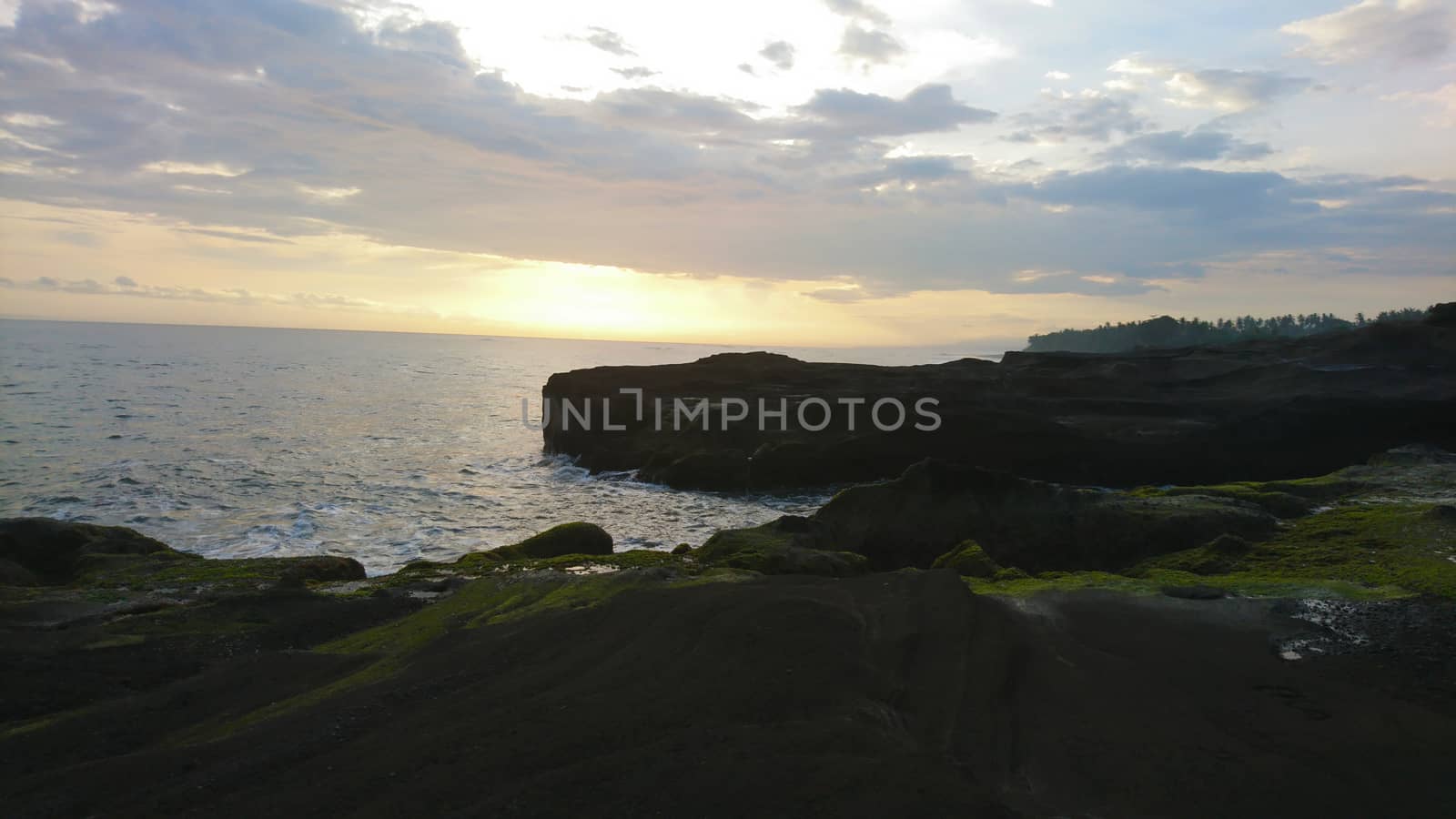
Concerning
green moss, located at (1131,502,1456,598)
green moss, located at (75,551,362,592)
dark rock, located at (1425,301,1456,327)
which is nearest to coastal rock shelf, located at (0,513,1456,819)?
green moss, located at (1131,502,1456,598)

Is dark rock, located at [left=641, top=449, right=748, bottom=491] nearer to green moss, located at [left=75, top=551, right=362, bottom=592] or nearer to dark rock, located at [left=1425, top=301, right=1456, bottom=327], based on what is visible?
green moss, located at [left=75, top=551, right=362, bottom=592]

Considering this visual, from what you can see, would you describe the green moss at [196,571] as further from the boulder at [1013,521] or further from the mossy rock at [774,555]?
A: the boulder at [1013,521]

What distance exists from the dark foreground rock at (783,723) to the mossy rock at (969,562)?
4.71 metres

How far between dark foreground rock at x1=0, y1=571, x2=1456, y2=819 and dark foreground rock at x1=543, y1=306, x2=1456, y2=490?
30.6 metres

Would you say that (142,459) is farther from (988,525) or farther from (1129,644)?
(1129,644)

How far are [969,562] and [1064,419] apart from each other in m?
33.4

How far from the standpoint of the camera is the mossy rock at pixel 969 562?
641 inches

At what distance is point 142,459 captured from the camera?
43.5m

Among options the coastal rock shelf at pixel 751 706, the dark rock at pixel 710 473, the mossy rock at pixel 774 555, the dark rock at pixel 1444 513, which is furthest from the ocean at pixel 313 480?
the dark rock at pixel 1444 513

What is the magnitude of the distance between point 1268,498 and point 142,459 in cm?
5217

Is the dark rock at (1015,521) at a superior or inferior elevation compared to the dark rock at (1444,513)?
inferior

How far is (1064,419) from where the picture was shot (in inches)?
1827

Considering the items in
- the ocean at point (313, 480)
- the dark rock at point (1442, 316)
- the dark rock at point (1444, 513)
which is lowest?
the ocean at point (313, 480)

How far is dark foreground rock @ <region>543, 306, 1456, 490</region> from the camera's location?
41.1m
